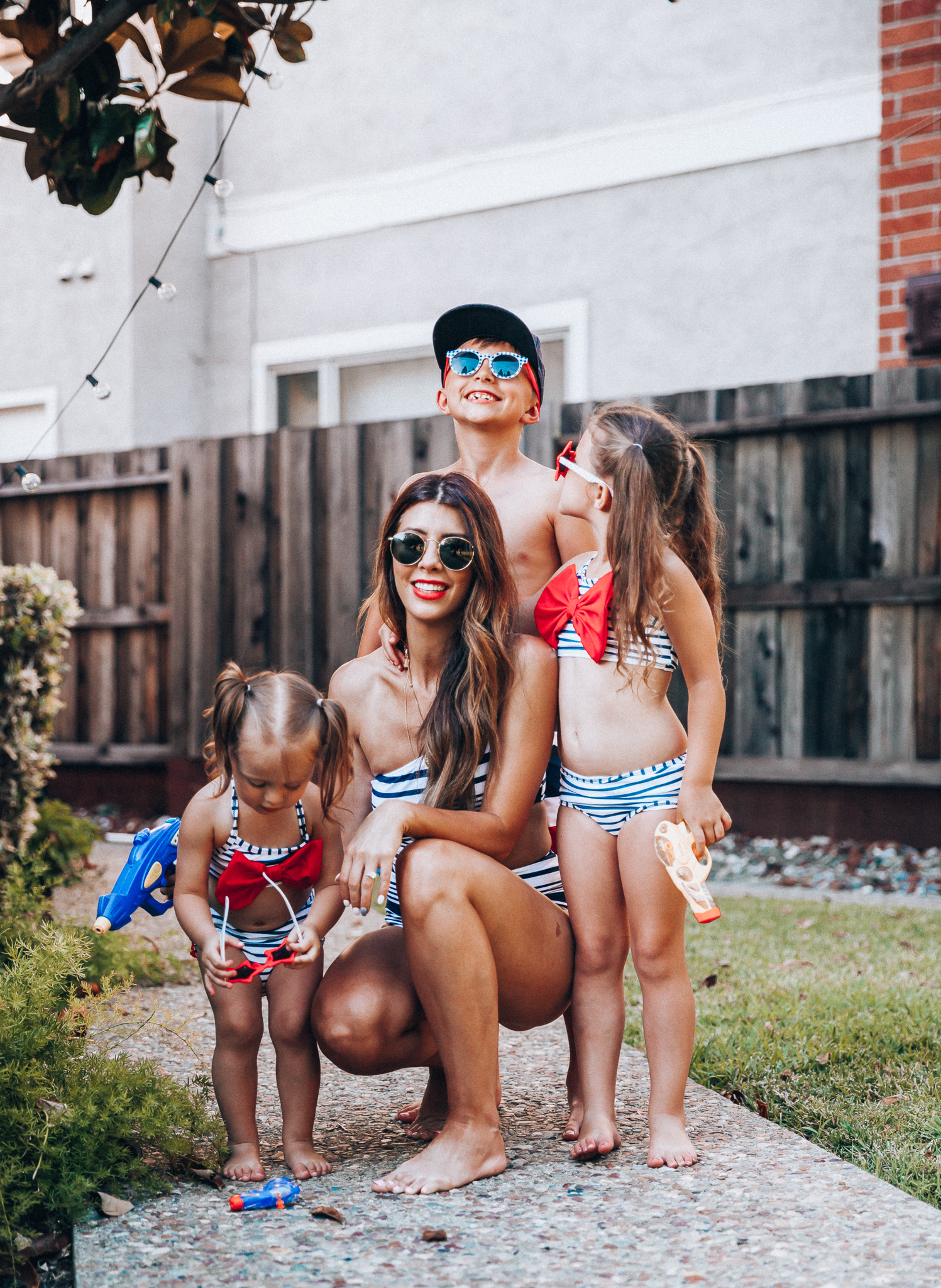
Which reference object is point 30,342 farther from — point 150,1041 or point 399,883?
point 399,883

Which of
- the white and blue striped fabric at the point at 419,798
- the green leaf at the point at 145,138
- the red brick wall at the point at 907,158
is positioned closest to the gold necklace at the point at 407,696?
the white and blue striped fabric at the point at 419,798

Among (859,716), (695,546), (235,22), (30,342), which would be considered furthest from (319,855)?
(30,342)

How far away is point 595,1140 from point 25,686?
11.2ft

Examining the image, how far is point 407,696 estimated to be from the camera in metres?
2.71

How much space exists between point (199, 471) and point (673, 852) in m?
5.51

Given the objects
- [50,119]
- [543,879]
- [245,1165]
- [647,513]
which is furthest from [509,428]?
[245,1165]

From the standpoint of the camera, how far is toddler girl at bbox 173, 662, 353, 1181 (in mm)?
2352

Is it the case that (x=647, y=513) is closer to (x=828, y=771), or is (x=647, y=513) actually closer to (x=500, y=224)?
(x=828, y=771)

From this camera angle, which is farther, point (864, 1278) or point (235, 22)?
point (235, 22)

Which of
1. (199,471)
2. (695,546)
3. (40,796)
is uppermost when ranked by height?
(199,471)

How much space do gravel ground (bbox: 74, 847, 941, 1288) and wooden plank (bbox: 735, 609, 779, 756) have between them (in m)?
3.59

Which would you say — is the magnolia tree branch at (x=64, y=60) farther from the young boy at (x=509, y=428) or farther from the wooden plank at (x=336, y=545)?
the wooden plank at (x=336, y=545)

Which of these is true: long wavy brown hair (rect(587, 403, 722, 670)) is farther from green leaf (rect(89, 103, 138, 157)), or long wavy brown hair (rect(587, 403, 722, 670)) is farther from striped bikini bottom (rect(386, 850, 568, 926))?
green leaf (rect(89, 103, 138, 157))

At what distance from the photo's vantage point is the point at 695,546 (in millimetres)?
2760
